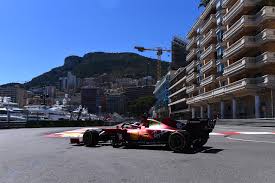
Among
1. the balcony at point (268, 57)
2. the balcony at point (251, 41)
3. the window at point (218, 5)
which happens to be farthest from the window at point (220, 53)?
the balcony at point (268, 57)

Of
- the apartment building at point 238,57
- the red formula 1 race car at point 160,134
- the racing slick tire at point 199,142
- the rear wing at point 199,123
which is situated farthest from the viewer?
the apartment building at point 238,57

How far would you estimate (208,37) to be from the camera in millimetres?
73250

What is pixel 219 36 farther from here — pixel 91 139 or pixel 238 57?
pixel 91 139

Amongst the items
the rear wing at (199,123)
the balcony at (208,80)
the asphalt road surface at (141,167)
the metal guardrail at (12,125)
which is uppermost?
the balcony at (208,80)

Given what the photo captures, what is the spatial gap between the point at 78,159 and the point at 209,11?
68.1m

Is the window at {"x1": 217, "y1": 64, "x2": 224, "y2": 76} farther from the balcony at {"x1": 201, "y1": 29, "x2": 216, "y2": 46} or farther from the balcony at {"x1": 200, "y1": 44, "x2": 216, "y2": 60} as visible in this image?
the balcony at {"x1": 201, "y1": 29, "x2": 216, "y2": 46}

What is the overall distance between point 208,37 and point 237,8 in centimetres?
1671

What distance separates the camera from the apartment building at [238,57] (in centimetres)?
5028

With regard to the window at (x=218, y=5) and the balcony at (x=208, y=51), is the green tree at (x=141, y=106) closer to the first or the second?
the balcony at (x=208, y=51)

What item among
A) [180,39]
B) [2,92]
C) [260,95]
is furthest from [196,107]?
[2,92]

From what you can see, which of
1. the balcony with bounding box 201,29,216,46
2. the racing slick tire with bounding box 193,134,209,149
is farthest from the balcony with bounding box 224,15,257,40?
the racing slick tire with bounding box 193,134,209,149

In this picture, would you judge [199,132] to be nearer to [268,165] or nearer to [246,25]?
[268,165]

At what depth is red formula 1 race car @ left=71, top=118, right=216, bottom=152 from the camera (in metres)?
12.9

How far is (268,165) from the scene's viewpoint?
949cm
